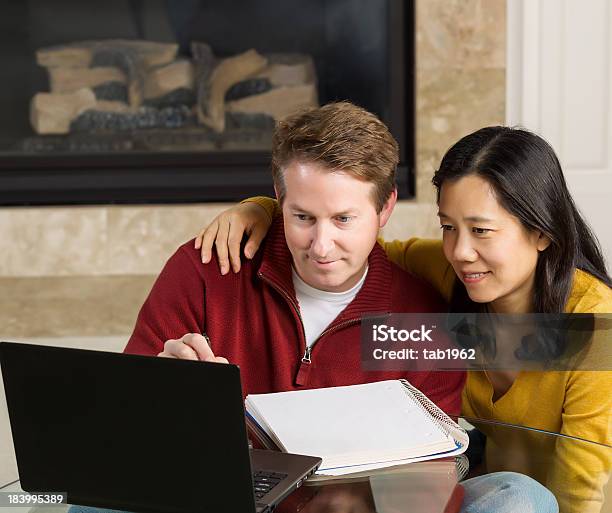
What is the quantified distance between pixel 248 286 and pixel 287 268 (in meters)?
0.08

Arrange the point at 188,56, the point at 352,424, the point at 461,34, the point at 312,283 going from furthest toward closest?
the point at 188,56
the point at 461,34
the point at 312,283
the point at 352,424

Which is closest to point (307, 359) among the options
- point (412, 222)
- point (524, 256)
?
point (524, 256)

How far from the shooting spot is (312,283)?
1.55 meters

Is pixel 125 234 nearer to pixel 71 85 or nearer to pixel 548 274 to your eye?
pixel 71 85

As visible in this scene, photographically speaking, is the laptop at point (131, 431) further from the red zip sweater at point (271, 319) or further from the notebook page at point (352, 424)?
the red zip sweater at point (271, 319)

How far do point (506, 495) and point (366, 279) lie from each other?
53 centimetres

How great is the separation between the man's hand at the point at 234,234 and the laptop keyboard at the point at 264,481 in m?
0.54

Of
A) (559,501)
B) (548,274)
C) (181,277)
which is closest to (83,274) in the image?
(181,277)

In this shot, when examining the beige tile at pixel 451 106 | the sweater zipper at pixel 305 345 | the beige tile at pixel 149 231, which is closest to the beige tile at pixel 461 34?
the beige tile at pixel 451 106

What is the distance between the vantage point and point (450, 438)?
Answer: 1.21 metres

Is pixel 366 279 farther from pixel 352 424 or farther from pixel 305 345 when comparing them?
pixel 352 424

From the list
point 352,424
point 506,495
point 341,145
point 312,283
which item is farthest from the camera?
point 312,283

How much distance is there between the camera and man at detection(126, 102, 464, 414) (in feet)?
4.77

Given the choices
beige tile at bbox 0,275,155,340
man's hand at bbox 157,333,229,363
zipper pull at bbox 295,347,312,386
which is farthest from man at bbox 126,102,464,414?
beige tile at bbox 0,275,155,340
